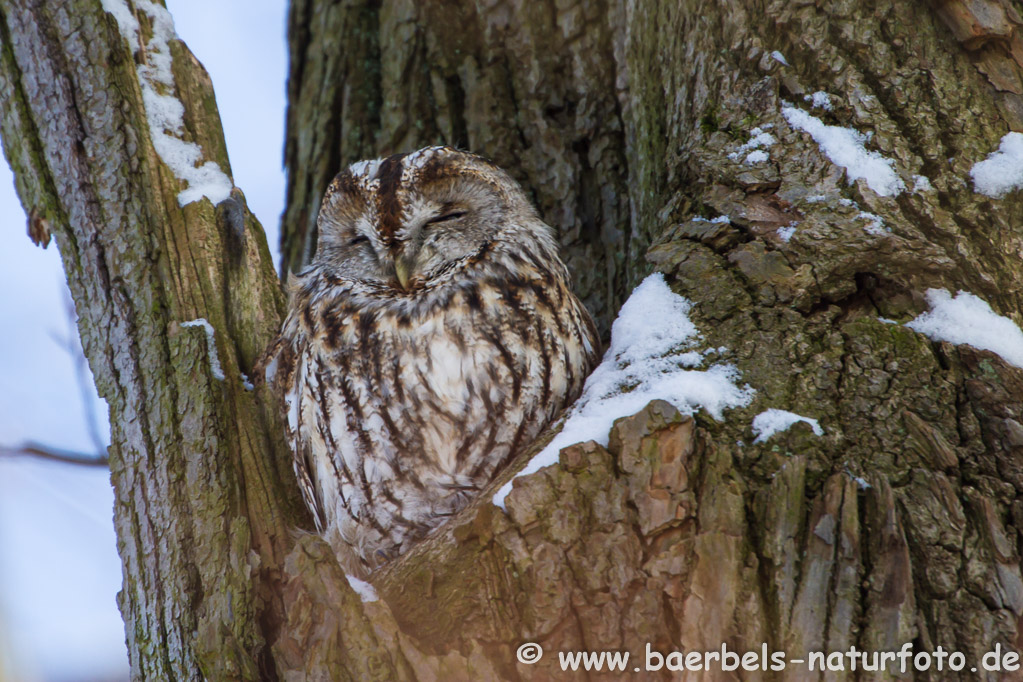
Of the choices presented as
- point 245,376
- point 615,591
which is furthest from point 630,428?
point 245,376

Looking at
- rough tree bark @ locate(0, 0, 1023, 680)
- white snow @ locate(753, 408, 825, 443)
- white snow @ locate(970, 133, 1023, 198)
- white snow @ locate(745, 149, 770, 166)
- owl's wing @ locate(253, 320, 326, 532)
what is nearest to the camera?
rough tree bark @ locate(0, 0, 1023, 680)

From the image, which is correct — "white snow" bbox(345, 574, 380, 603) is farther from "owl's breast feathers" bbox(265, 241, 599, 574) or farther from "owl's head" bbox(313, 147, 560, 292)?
"owl's head" bbox(313, 147, 560, 292)

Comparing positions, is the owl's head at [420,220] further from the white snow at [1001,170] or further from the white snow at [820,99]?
the white snow at [1001,170]

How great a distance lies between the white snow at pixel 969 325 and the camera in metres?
1.64

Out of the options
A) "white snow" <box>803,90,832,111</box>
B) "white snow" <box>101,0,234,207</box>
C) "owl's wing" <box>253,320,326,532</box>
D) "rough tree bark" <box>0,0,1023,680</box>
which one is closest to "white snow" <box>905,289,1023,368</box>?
"rough tree bark" <box>0,0,1023,680</box>

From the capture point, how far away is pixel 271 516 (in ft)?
6.04

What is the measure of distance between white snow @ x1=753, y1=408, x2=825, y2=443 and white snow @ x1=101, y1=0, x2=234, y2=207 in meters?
1.41

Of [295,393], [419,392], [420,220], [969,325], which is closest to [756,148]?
[969,325]

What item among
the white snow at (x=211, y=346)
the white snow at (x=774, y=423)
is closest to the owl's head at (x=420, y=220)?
the white snow at (x=211, y=346)

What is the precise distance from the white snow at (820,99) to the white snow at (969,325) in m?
0.53

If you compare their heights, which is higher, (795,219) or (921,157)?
(921,157)

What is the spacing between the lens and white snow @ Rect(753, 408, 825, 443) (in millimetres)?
1578

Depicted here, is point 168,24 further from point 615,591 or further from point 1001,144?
point 1001,144

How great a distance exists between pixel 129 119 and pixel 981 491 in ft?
6.73
